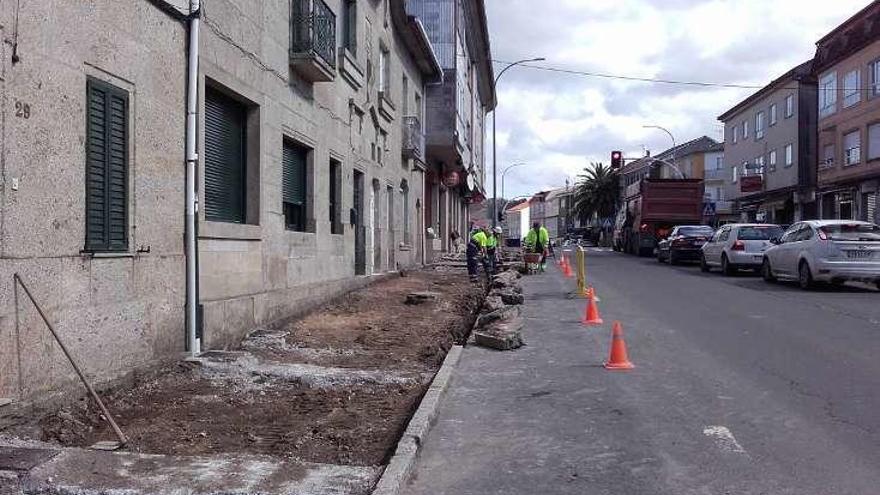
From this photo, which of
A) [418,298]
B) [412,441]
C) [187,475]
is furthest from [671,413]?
[418,298]

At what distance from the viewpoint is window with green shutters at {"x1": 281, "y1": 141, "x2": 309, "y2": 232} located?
488 inches

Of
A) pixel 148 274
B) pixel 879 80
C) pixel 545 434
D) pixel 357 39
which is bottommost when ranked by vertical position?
pixel 545 434

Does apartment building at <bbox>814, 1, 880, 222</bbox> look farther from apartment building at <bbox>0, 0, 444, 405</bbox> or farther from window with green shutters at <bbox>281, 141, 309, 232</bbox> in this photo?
window with green shutters at <bbox>281, 141, 309, 232</bbox>

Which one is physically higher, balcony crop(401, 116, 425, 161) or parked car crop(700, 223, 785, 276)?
balcony crop(401, 116, 425, 161)

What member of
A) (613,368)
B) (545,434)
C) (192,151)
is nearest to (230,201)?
(192,151)

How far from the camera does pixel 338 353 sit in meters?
9.48

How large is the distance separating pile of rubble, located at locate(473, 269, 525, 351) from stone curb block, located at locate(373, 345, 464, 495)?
1940mm

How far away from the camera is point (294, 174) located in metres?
12.8

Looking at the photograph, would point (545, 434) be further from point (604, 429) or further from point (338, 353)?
point (338, 353)

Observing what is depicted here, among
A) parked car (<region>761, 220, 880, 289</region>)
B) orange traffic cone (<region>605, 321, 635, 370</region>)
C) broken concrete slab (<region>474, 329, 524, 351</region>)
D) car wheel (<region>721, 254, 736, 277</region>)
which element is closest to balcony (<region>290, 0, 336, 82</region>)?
broken concrete slab (<region>474, 329, 524, 351</region>)

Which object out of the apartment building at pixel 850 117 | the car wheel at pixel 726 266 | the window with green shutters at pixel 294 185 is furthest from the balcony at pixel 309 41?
the apartment building at pixel 850 117

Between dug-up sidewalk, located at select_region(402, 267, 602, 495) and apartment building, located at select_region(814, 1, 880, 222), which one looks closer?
dug-up sidewalk, located at select_region(402, 267, 602, 495)

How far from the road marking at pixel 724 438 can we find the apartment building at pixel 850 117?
98.4ft

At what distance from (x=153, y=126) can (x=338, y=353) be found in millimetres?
3356
